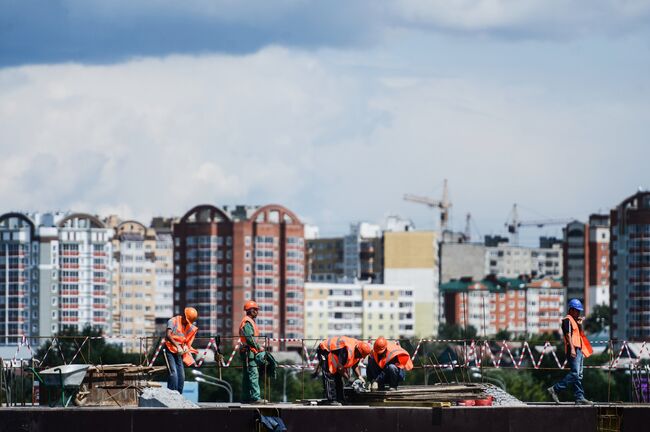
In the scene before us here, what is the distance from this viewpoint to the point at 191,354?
29.4 m

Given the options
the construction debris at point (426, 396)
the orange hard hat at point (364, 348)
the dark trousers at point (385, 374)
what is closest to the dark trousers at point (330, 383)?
the construction debris at point (426, 396)

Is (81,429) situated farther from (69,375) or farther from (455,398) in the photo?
(455,398)

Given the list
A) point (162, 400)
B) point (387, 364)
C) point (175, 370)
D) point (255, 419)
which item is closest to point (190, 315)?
point (175, 370)

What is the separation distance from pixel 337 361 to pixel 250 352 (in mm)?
1419

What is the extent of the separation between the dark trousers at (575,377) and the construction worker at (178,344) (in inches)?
234

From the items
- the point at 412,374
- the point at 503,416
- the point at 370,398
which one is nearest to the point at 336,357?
the point at 370,398

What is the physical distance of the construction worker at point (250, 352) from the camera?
92.1 ft

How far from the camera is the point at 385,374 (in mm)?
28234

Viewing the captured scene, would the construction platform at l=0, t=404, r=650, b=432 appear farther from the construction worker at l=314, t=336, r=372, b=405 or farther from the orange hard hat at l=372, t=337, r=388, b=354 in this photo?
the orange hard hat at l=372, t=337, r=388, b=354

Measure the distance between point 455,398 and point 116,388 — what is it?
17.8ft

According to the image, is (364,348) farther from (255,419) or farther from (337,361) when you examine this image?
(255,419)

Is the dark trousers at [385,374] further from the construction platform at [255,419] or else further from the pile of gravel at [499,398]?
the pile of gravel at [499,398]

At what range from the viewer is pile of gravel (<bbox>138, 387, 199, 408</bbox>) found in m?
27.3

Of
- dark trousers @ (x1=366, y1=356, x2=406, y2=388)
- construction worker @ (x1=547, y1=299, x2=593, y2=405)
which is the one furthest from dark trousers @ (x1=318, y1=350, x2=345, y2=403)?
construction worker @ (x1=547, y1=299, x2=593, y2=405)
